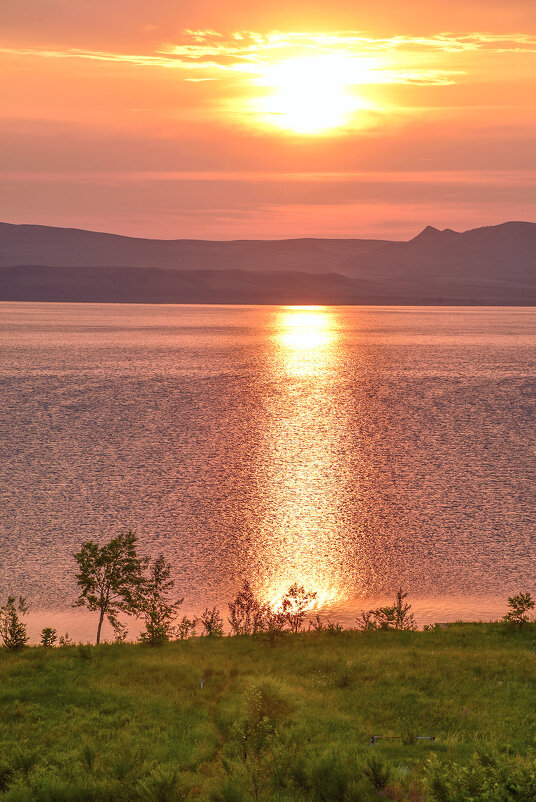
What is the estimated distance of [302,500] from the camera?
55.4m

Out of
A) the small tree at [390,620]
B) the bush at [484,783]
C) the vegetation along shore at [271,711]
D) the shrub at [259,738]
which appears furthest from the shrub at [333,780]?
the small tree at [390,620]

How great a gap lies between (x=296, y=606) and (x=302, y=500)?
779 inches

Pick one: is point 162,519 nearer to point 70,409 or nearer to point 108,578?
point 108,578

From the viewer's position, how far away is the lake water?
39438mm

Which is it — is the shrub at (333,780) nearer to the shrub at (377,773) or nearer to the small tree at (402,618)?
the shrub at (377,773)

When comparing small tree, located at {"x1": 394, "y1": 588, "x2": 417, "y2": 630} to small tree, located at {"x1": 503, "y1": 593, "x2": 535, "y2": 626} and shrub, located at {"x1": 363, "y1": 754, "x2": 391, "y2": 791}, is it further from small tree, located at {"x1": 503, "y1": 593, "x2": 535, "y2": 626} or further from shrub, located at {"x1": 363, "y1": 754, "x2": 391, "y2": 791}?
shrub, located at {"x1": 363, "y1": 754, "x2": 391, "y2": 791}

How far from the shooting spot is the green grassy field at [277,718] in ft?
55.9

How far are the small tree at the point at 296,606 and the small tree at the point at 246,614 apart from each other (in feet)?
3.75

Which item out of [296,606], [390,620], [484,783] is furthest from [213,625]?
[484,783]

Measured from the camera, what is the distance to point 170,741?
2023cm

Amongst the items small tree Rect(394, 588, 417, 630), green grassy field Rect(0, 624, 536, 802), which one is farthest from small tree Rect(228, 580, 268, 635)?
small tree Rect(394, 588, 417, 630)

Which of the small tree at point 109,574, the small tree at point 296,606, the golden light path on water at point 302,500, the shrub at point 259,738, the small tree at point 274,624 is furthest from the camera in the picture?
the golden light path on water at point 302,500

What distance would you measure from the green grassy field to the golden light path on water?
9.78 metres

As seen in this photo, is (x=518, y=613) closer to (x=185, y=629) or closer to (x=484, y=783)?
(x=185, y=629)
